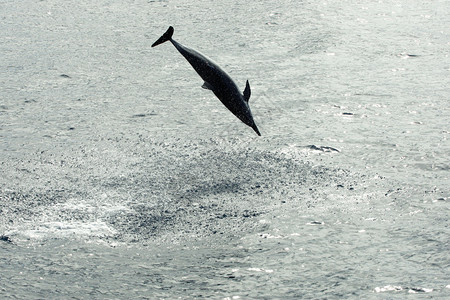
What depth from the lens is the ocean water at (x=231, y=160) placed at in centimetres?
202

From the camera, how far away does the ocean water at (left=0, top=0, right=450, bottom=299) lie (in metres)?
2.02

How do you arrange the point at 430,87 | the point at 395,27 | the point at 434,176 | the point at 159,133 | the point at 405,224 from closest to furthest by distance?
the point at 405,224, the point at 434,176, the point at 159,133, the point at 430,87, the point at 395,27

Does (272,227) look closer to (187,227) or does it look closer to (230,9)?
(187,227)

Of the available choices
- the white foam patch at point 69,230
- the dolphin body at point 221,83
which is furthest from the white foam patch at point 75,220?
the dolphin body at point 221,83

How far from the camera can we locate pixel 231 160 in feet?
9.18

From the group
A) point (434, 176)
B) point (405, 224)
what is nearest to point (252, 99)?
point (434, 176)

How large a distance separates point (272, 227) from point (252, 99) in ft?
4.10

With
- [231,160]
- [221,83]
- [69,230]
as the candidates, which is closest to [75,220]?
[69,230]

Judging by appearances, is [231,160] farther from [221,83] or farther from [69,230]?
[221,83]

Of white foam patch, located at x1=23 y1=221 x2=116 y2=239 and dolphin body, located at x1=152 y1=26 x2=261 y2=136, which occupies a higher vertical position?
dolphin body, located at x1=152 y1=26 x2=261 y2=136

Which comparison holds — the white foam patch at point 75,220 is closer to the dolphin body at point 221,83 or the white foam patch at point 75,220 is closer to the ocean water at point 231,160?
the ocean water at point 231,160

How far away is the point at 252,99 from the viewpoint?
11.2 ft

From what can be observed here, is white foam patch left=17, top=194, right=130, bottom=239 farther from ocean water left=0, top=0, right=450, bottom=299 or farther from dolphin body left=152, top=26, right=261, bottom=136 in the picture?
dolphin body left=152, top=26, right=261, bottom=136

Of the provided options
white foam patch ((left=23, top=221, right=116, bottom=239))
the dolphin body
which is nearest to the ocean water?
white foam patch ((left=23, top=221, right=116, bottom=239))
